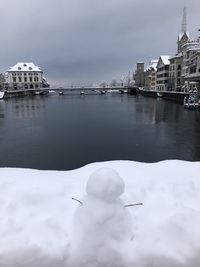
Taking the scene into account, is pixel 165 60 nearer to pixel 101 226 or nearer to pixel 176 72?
pixel 176 72

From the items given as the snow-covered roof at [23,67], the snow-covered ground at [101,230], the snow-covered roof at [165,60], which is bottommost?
the snow-covered ground at [101,230]

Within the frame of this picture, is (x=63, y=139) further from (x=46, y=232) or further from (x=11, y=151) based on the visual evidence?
(x=46, y=232)

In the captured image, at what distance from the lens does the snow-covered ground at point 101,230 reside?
374 centimetres

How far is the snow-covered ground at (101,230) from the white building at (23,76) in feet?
415

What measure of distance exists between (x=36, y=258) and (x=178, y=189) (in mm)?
3191

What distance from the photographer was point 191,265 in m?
3.70


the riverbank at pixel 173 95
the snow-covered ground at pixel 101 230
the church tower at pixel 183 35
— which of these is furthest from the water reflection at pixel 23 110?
the church tower at pixel 183 35

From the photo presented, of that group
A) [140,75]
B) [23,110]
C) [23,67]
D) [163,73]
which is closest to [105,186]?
[23,110]

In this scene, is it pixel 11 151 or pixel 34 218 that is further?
pixel 11 151

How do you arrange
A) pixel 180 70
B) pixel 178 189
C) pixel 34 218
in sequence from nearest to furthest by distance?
pixel 34 218
pixel 178 189
pixel 180 70

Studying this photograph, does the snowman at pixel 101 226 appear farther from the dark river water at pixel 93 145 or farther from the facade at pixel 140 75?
the facade at pixel 140 75

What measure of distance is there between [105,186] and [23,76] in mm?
131057

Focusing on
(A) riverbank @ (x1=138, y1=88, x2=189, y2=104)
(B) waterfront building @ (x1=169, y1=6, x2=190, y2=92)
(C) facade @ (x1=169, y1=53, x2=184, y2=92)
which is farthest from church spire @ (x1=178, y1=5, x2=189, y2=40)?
(A) riverbank @ (x1=138, y1=88, x2=189, y2=104)

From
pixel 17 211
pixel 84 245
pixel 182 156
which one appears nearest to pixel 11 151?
pixel 182 156
